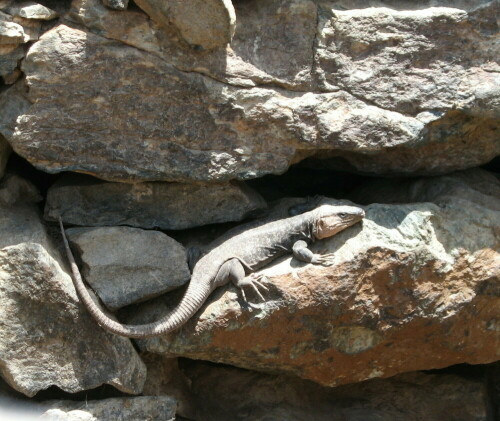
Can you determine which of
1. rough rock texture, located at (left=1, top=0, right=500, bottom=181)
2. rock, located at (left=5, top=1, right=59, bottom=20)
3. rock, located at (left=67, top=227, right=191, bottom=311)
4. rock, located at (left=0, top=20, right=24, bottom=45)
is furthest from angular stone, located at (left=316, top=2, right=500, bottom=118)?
rock, located at (left=0, top=20, right=24, bottom=45)

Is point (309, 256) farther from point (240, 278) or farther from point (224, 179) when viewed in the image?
point (224, 179)

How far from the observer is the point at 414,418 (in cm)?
669

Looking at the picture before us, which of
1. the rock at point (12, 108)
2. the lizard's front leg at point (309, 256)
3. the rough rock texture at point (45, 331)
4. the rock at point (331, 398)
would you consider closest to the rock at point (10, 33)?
the rock at point (12, 108)

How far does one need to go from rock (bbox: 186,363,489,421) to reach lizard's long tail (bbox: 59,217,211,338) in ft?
4.27

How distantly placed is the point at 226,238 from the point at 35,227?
170 cm

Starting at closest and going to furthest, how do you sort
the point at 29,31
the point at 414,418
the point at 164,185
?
the point at 29,31, the point at 164,185, the point at 414,418

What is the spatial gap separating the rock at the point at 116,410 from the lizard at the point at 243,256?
2.15 feet

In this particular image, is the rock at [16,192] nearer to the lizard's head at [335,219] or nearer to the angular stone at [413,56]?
the lizard's head at [335,219]

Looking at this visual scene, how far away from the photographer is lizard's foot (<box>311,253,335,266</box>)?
565 cm

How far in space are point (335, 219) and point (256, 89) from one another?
4.34ft

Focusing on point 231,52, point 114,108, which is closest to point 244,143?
point 231,52

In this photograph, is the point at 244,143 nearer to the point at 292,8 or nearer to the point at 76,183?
the point at 292,8

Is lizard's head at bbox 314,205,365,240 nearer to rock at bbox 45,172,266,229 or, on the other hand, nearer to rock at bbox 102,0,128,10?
rock at bbox 45,172,266,229

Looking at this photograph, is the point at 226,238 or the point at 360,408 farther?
the point at 360,408
